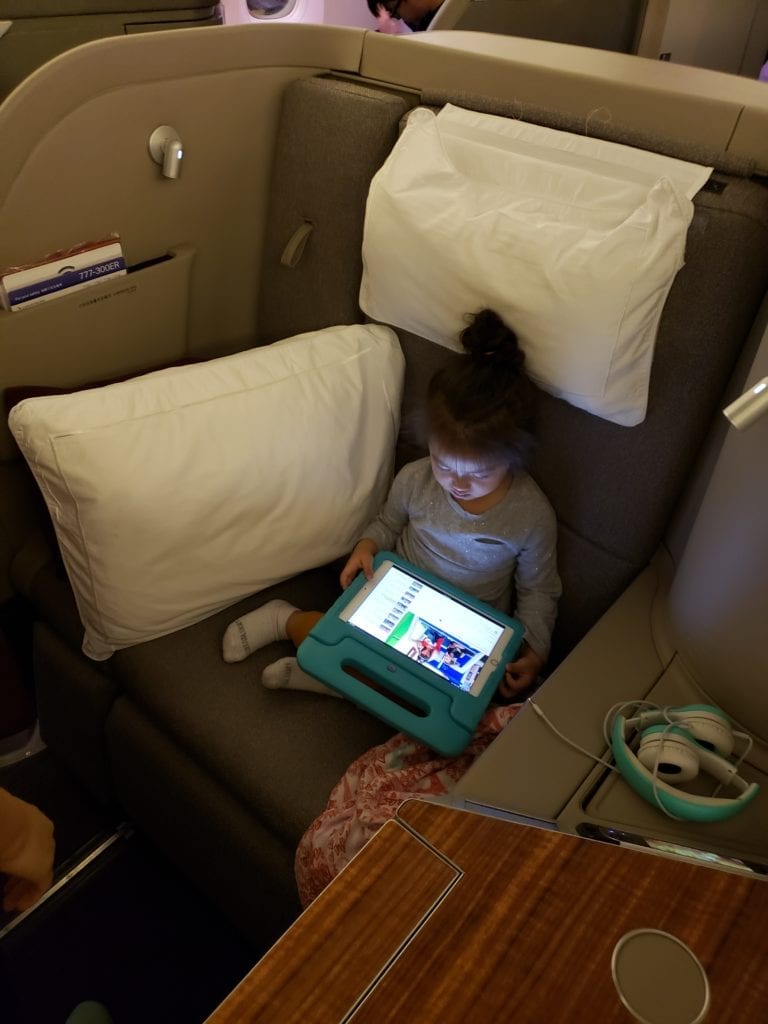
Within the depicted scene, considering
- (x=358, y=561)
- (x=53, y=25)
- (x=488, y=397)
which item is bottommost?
(x=358, y=561)

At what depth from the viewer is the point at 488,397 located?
1.10 m

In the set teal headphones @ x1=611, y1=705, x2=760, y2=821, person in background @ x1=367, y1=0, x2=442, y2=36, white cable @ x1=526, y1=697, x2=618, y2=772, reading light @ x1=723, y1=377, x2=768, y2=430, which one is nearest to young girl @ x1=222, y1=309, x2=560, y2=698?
white cable @ x1=526, y1=697, x2=618, y2=772

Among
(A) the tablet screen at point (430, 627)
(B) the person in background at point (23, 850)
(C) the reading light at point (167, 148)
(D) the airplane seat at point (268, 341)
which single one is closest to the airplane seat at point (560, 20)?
(D) the airplane seat at point (268, 341)

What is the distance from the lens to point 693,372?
1032 millimetres

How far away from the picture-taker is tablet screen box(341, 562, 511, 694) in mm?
1105

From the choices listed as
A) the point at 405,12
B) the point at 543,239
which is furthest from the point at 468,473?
the point at 405,12

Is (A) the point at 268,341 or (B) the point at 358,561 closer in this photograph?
(B) the point at 358,561

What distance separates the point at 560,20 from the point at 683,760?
6.51ft

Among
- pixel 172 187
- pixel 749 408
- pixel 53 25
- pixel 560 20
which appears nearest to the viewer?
pixel 749 408

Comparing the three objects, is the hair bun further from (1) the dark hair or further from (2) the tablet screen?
(2) the tablet screen

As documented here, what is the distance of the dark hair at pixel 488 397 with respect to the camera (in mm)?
1103

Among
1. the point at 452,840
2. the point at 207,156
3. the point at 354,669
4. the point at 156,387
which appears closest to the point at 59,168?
the point at 207,156

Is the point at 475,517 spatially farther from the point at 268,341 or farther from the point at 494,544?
the point at 268,341

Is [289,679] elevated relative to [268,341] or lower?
lower
